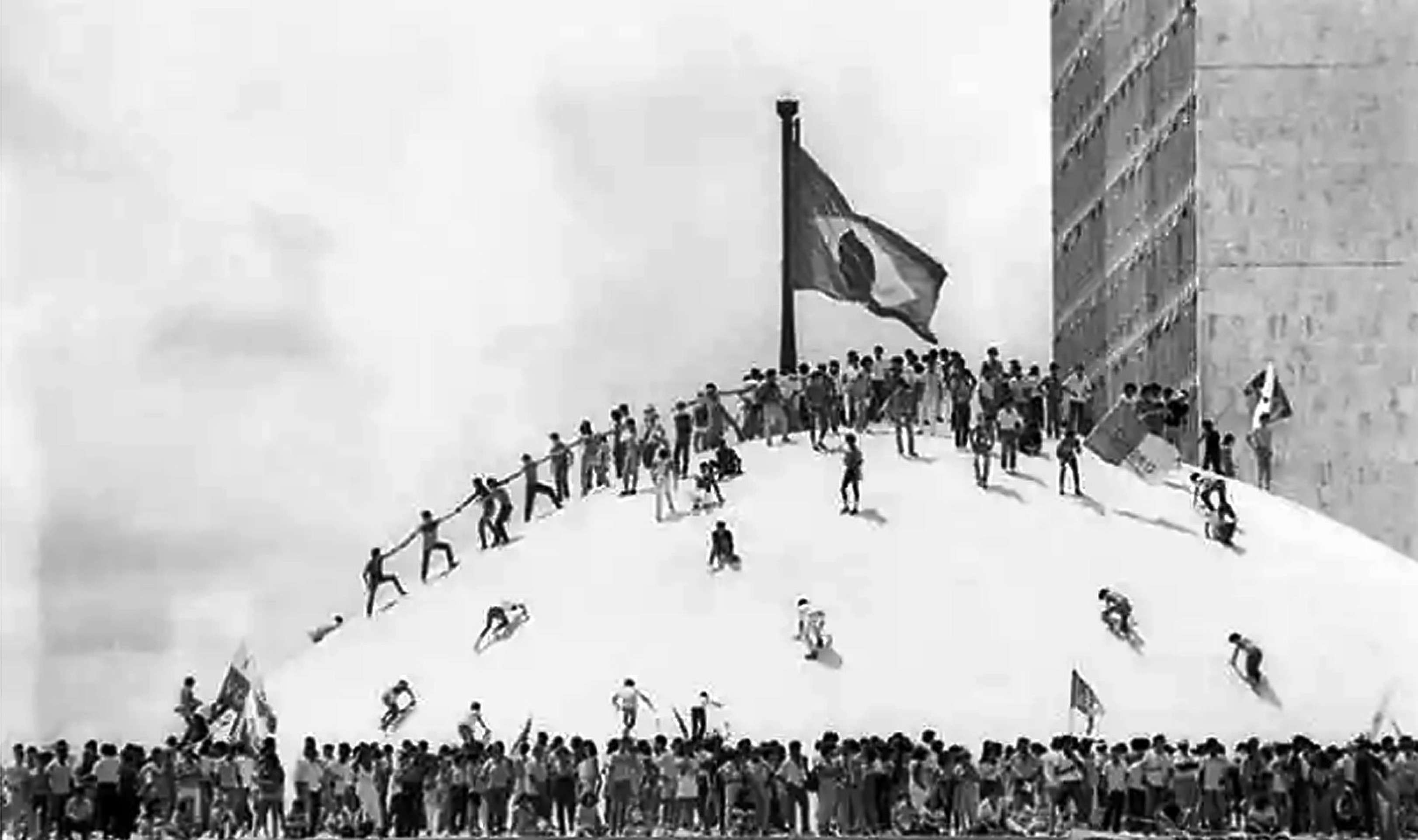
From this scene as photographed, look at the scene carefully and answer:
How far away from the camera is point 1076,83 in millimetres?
97250

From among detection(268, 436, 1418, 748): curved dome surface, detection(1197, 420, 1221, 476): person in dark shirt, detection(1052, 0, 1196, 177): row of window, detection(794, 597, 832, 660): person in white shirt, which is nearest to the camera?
detection(268, 436, 1418, 748): curved dome surface

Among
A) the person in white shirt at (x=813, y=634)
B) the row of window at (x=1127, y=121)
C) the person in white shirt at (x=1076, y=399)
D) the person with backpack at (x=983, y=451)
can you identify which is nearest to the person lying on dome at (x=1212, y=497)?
the person in white shirt at (x=1076, y=399)

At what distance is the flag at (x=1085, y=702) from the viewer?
50.8m

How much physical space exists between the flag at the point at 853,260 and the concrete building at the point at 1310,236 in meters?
20.4

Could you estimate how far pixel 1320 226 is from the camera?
79125 mm

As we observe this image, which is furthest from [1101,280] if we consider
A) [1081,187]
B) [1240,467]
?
[1240,467]

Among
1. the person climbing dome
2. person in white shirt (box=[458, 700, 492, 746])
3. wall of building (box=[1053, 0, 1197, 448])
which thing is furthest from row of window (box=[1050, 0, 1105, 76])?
person in white shirt (box=[458, 700, 492, 746])

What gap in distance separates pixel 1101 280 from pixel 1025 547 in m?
39.4

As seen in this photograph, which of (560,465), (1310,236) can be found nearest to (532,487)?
(560,465)

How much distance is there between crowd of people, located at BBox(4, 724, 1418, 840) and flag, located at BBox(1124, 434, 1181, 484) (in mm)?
8987

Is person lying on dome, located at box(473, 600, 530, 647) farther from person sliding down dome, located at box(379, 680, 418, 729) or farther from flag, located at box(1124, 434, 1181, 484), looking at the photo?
flag, located at box(1124, 434, 1181, 484)

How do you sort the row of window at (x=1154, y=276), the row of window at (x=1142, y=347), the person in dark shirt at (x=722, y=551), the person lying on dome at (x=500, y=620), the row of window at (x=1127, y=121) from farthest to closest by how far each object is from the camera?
the row of window at (x=1127, y=121) → the row of window at (x=1154, y=276) → the row of window at (x=1142, y=347) → the person lying on dome at (x=500, y=620) → the person in dark shirt at (x=722, y=551)

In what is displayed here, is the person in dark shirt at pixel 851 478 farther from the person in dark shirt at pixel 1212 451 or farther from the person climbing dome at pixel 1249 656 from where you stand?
the person in dark shirt at pixel 1212 451

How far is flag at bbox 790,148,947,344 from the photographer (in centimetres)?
5806
